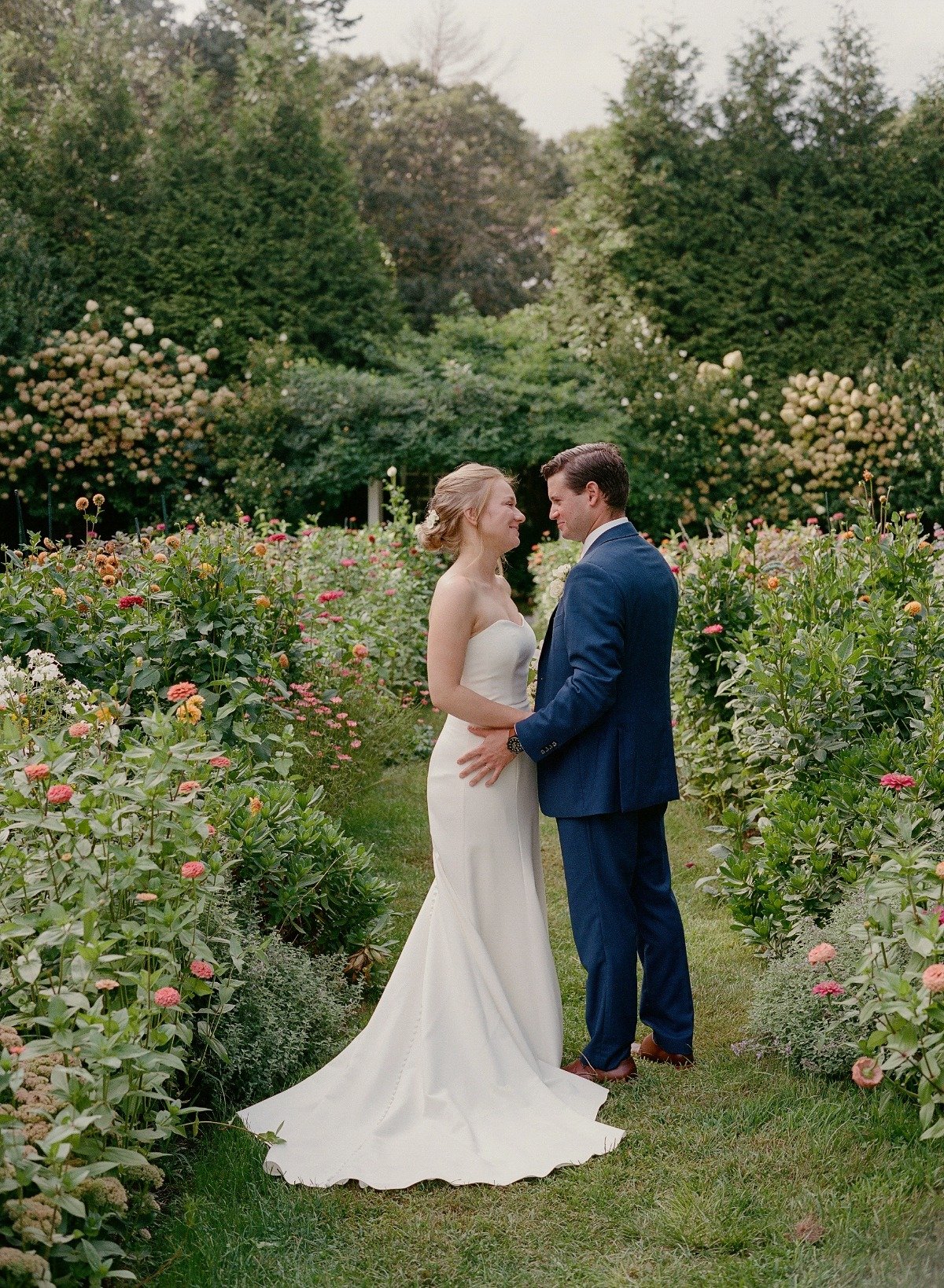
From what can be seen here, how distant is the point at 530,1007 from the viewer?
11.3ft

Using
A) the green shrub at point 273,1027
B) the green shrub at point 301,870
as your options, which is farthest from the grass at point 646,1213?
the green shrub at point 301,870

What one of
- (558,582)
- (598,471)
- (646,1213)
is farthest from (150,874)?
(558,582)

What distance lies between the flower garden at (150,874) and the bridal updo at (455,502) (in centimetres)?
86

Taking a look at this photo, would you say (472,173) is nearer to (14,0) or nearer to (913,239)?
(14,0)

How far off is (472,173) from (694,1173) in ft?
76.1

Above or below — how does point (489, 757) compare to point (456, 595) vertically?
below

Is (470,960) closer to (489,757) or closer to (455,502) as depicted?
(489,757)

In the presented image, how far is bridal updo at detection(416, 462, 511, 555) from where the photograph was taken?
342cm

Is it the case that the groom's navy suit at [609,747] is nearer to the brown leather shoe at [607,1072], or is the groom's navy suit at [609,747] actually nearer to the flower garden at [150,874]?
the brown leather shoe at [607,1072]

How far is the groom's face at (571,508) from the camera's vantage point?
341 cm

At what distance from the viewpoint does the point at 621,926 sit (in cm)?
339

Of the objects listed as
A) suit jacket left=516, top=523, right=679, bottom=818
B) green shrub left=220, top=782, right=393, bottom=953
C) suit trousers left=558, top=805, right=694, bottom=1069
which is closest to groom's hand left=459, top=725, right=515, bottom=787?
suit jacket left=516, top=523, right=679, bottom=818

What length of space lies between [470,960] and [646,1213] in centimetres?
89

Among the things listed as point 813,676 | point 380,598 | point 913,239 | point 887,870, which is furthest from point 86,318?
point 887,870
